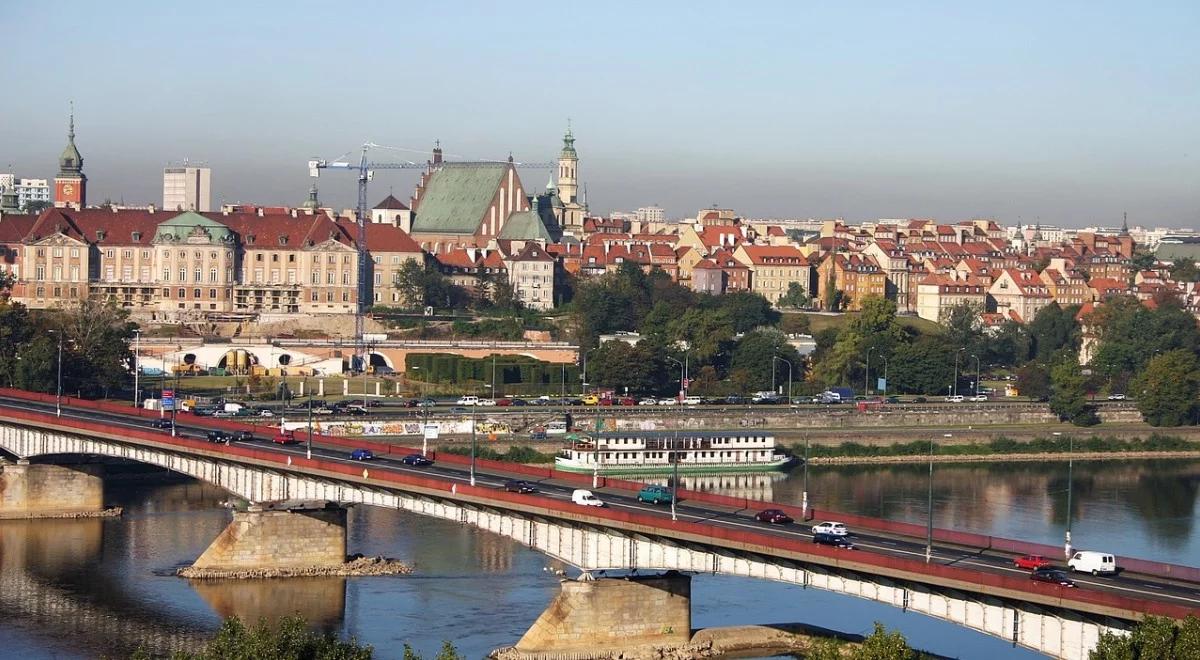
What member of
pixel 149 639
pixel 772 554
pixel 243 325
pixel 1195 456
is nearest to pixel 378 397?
pixel 243 325

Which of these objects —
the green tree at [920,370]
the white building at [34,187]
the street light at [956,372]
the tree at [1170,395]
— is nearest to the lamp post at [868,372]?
the green tree at [920,370]

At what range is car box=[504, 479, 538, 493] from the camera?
3881 cm

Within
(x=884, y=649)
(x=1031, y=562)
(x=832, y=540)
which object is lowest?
(x=884, y=649)

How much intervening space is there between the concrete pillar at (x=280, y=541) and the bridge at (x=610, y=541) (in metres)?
0.03

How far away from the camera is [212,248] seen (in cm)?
9138

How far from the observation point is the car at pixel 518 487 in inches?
1528

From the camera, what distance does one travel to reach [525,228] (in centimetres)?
10844

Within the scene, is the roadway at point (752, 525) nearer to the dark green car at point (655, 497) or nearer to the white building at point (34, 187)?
the dark green car at point (655, 497)

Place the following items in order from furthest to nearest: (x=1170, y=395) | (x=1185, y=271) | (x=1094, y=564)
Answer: (x=1185, y=271) → (x=1170, y=395) → (x=1094, y=564)

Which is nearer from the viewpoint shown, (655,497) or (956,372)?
(655,497)

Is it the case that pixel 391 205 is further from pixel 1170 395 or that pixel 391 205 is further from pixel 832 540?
pixel 832 540

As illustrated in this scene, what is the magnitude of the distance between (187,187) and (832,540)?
342ft

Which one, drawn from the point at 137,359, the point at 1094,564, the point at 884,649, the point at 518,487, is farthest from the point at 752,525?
the point at 137,359

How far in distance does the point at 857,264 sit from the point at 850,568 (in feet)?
254
